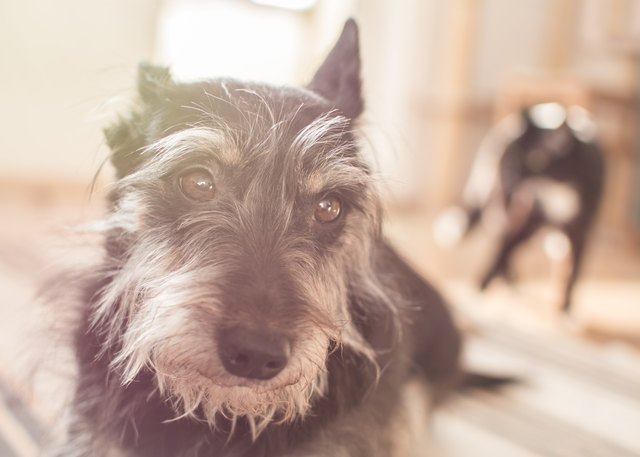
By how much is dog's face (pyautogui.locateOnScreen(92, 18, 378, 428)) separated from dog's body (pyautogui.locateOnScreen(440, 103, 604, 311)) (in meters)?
2.43

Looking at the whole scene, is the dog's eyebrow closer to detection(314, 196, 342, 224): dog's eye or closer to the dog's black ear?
the dog's black ear

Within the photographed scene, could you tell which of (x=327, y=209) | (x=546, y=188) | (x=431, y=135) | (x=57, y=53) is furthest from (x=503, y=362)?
(x=431, y=135)

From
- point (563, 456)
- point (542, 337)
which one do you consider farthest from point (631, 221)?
point (563, 456)

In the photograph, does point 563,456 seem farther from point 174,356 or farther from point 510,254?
point 510,254

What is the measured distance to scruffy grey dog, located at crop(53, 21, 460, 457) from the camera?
3.48 feet

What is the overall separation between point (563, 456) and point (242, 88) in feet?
4.77

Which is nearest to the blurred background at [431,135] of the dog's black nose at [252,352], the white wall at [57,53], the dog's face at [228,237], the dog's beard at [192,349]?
the white wall at [57,53]

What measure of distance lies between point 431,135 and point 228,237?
5.85 meters

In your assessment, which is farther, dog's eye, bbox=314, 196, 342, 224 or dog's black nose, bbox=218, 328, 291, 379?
dog's eye, bbox=314, 196, 342, 224

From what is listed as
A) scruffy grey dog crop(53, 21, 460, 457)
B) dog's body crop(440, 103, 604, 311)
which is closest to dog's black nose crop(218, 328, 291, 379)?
scruffy grey dog crop(53, 21, 460, 457)

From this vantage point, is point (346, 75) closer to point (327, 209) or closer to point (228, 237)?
point (327, 209)

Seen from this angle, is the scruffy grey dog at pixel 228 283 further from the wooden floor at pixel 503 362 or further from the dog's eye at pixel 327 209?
the wooden floor at pixel 503 362

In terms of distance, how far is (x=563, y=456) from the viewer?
1.88 m

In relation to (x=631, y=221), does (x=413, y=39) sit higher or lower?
higher
